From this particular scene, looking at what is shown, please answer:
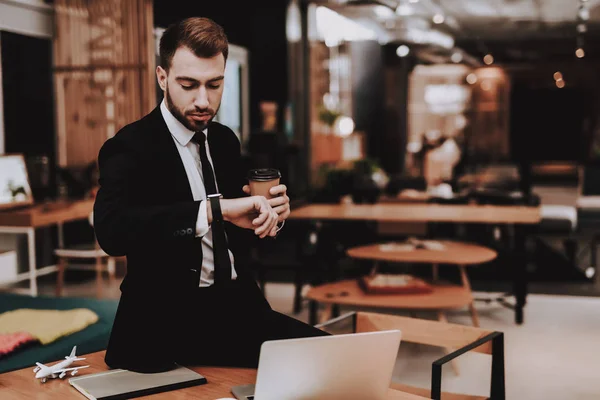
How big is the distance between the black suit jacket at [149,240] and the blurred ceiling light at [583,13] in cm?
1155

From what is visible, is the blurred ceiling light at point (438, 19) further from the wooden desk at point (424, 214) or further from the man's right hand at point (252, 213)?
the man's right hand at point (252, 213)

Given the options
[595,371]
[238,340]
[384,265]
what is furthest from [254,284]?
[384,265]

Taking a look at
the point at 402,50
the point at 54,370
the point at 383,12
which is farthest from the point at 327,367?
the point at 402,50

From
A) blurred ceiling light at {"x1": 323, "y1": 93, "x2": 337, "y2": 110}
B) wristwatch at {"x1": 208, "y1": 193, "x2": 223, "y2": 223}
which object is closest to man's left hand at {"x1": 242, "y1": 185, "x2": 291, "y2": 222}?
wristwatch at {"x1": 208, "y1": 193, "x2": 223, "y2": 223}

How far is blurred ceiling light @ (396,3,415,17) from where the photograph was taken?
11.6m

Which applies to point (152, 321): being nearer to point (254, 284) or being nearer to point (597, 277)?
point (254, 284)

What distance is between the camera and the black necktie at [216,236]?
1.89 m

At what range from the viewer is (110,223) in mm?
1725

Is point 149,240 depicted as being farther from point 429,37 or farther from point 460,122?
point 460,122

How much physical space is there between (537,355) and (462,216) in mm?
1357

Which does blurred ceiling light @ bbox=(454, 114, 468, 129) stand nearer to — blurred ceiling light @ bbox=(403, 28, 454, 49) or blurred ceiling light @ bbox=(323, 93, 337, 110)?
blurred ceiling light @ bbox=(403, 28, 454, 49)

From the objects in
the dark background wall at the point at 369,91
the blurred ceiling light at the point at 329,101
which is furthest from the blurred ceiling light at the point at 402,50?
the blurred ceiling light at the point at 329,101

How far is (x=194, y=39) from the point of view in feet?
5.82

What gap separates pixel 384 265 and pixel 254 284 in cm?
491
